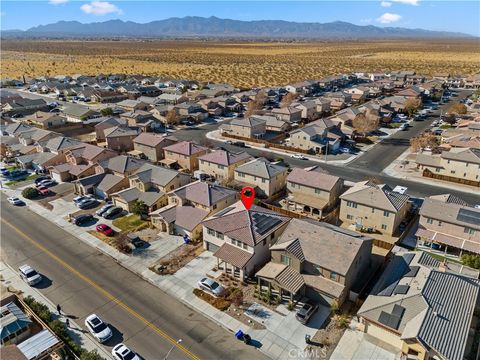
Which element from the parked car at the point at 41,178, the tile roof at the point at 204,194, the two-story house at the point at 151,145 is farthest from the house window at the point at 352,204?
the parked car at the point at 41,178

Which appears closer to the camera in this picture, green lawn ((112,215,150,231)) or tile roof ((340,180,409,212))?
tile roof ((340,180,409,212))

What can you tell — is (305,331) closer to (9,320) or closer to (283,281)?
(283,281)

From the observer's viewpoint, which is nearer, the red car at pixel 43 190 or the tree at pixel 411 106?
the red car at pixel 43 190

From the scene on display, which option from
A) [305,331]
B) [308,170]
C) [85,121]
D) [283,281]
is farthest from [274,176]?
[85,121]

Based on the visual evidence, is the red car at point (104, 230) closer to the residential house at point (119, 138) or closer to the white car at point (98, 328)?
the white car at point (98, 328)

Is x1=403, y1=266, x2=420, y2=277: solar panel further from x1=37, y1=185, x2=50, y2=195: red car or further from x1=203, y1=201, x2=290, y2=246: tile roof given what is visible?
x1=37, y1=185, x2=50, y2=195: red car

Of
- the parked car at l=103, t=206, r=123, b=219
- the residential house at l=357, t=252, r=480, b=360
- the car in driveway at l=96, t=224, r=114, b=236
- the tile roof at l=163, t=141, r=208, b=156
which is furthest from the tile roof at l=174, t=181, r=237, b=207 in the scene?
the residential house at l=357, t=252, r=480, b=360
